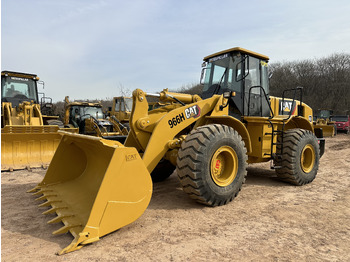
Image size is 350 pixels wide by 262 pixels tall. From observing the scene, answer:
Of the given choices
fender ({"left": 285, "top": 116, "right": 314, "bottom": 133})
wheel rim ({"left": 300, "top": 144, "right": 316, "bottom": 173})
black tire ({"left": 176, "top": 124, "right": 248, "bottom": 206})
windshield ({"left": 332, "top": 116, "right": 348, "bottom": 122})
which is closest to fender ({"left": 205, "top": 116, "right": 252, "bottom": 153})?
black tire ({"left": 176, "top": 124, "right": 248, "bottom": 206})

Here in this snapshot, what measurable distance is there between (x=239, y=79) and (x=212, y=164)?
2186mm

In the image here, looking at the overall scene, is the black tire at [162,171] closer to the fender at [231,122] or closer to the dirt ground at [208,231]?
the dirt ground at [208,231]

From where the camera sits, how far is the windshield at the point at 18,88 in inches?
375

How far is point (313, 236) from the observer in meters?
3.05

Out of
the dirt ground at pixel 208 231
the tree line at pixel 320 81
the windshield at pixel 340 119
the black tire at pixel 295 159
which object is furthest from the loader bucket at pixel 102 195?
the tree line at pixel 320 81

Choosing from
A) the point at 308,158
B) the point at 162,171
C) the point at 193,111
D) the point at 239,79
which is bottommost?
the point at 162,171

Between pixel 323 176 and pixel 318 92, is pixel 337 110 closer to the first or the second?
pixel 318 92

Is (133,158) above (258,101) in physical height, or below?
below

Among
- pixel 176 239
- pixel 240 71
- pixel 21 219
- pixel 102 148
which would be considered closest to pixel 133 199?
pixel 176 239

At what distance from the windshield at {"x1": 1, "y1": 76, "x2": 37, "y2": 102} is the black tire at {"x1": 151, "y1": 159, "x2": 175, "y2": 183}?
7268mm

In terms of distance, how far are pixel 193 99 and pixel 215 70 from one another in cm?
114

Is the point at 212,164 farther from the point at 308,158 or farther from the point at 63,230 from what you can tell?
the point at 308,158

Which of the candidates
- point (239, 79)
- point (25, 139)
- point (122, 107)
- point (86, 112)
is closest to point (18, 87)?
point (86, 112)

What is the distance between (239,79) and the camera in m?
5.16
